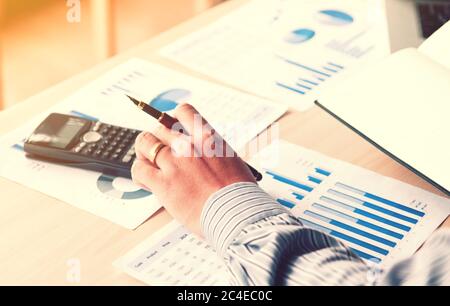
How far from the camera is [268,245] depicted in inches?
25.6

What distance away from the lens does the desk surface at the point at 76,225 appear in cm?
69

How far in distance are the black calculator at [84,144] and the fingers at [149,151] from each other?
0.13ft

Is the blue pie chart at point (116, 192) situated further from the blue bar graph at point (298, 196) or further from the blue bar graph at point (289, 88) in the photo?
the blue bar graph at point (289, 88)

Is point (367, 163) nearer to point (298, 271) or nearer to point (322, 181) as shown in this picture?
point (322, 181)

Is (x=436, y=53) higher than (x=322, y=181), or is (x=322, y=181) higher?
(x=436, y=53)

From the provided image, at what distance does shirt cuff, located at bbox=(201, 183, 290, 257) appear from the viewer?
0.68 meters

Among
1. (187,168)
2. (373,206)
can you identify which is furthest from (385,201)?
(187,168)

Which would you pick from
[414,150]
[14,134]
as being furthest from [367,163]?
[14,134]

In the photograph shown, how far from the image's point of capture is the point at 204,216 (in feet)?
2.30

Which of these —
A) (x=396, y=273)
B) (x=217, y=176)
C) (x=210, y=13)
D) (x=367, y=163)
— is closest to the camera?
(x=396, y=273)

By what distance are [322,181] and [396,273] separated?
0.23 m

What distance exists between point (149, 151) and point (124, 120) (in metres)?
0.19

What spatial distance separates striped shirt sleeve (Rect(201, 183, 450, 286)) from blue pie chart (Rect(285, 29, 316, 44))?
512 mm

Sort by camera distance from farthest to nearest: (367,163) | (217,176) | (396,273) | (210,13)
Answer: (210,13) → (367,163) → (217,176) → (396,273)
